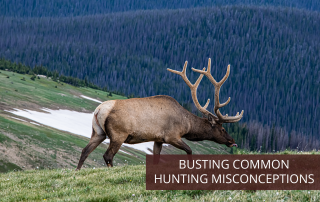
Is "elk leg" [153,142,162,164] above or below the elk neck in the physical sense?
below

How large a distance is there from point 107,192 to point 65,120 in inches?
2116

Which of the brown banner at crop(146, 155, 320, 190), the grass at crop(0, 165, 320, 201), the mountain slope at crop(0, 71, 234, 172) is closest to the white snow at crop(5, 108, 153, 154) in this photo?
the mountain slope at crop(0, 71, 234, 172)

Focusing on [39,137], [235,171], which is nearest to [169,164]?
[235,171]

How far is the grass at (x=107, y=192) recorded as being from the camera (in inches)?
283

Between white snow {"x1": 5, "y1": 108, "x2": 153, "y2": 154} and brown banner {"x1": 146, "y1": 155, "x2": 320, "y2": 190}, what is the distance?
43185 mm

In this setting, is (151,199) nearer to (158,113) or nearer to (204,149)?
(158,113)

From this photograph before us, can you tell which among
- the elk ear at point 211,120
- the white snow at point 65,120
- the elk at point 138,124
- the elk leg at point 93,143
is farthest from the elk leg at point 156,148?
the white snow at point 65,120

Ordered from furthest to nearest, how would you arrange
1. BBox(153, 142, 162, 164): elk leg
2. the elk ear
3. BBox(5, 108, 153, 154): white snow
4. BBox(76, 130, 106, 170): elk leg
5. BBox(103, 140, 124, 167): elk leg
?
BBox(5, 108, 153, 154): white snow → the elk ear → BBox(153, 142, 162, 164): elk leg → BBox(76, 130, 106, 170): elk leg → BBox(103, 140, 124, 167): elk leg

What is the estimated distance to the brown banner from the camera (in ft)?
26.0

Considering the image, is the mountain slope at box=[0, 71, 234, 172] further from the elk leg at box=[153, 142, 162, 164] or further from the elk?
the elk

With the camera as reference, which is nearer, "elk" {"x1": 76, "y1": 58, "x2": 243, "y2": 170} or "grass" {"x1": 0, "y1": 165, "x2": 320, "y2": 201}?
"grass" {"x1": 0, "y1": 165, "x2": 320, "y2": 201}

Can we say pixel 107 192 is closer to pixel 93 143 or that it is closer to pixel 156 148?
pixel 93 143

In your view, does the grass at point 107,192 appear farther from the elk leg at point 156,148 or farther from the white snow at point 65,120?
the white snow at point 65,120

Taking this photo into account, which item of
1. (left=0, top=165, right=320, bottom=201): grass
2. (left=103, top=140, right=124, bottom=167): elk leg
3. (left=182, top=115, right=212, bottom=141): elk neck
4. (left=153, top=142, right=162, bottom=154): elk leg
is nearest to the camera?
(left=0, top=165, right=320, bottom=201): grass
